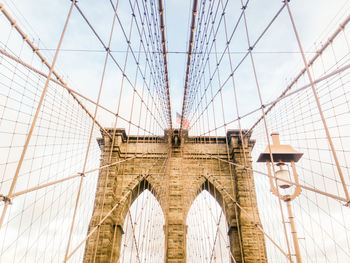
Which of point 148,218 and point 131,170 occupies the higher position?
point 131,170

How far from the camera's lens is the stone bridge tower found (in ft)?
33.0

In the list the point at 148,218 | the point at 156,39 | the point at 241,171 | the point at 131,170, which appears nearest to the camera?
the point at 156,39

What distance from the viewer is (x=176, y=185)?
11.6 m

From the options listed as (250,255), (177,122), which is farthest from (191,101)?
(250,255)

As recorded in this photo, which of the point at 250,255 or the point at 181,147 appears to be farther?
the point at 181,147

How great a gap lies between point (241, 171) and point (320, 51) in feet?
24.5

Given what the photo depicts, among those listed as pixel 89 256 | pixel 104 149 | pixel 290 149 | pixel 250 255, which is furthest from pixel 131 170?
pixel 290 149

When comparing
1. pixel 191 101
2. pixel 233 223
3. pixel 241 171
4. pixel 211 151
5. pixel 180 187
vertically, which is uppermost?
pixel 191 101

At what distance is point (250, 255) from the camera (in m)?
9.56

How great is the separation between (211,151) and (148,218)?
484 centimetres

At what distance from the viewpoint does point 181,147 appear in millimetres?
12539

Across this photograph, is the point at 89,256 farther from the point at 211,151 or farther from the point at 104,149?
the point at 211,151

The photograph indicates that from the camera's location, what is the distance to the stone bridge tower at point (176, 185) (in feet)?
33.0

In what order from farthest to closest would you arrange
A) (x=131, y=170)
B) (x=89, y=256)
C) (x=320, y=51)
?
(x=131, y=170)
(x=89, y=256)
(x=320, y=51)
